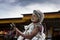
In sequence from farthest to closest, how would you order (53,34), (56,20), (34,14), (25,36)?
1. (53,34)
2. (56,20)
3. (34,14)
4. (25,36)

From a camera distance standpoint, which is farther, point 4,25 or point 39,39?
point 4,25

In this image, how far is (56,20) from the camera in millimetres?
6699

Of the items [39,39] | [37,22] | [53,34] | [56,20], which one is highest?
[37,22]

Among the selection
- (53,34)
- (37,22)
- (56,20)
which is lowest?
(53,34)

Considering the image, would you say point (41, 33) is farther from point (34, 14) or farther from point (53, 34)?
point (53, 34)

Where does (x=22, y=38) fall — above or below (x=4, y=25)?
above

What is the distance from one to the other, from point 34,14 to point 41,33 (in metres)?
0.20

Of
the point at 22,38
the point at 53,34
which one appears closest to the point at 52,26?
the point at 53,34

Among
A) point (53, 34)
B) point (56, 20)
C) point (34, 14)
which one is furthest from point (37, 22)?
point (53, 34)

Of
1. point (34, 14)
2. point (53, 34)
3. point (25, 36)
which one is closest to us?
point (25, 36)

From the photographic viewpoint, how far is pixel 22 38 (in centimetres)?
231

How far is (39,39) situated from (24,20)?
463 centimetres

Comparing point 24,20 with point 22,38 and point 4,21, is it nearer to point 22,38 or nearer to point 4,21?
point 4,21

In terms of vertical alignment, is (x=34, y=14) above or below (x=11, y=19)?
above
